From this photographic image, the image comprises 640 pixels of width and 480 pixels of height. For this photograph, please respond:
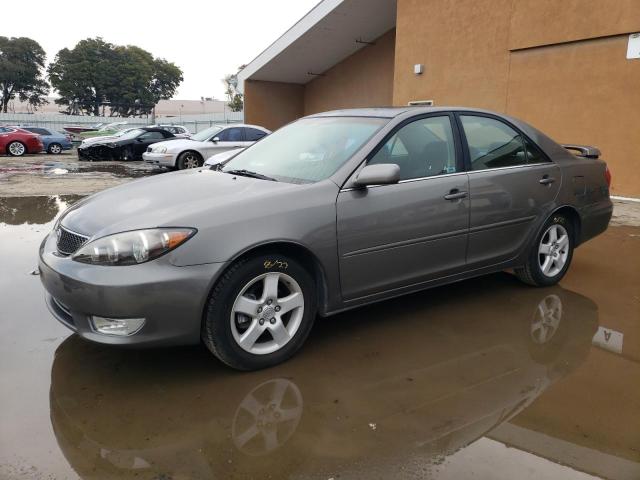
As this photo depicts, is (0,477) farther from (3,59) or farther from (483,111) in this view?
(3,59)

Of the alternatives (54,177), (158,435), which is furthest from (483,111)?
(54,177)

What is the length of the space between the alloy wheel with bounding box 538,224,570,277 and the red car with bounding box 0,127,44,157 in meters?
20.9

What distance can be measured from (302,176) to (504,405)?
6.08ft

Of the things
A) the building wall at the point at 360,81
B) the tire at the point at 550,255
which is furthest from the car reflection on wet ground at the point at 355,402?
the building wall at the point at 360,81

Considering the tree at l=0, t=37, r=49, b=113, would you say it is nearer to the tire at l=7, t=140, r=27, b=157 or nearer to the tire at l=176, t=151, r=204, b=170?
the tire at l=7, t=140, r=27, b=157

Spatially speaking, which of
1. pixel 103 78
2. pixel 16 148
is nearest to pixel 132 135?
pixel 16 148

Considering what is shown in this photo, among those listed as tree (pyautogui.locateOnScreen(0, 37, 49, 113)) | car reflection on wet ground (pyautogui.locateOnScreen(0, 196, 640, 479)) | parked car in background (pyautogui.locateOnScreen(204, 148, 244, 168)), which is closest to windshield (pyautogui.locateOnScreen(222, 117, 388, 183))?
parked car in background (pyautogui.locateOnScreen(204, 148, 244, 168))

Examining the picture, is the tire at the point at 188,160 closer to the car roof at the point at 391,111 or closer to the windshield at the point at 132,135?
the windshield at the point at 132,135

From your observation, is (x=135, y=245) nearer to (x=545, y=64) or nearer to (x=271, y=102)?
(x=545, y=64)

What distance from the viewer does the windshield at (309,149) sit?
3.55 m

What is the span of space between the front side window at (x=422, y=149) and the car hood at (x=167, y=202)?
81 centimetres

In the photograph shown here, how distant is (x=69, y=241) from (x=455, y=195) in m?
2.57

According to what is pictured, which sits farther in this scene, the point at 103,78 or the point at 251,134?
the point at 103,78

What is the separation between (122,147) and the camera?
18.4m
